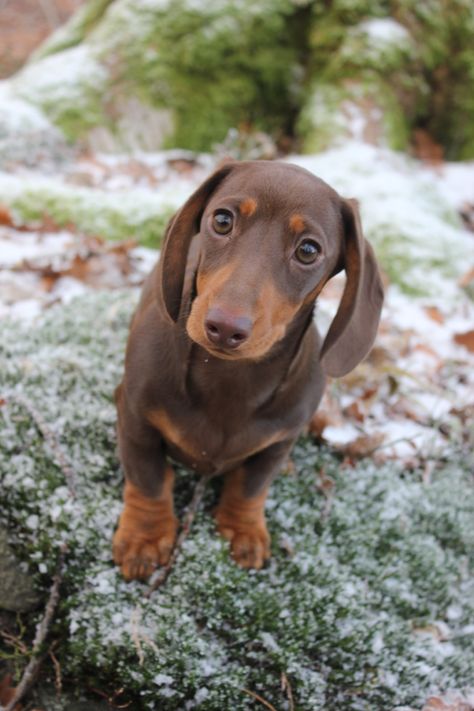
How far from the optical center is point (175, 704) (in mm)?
2223

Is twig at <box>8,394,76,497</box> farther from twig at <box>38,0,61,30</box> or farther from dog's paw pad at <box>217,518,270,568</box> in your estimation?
twig at <box>38,0,61,30</box>

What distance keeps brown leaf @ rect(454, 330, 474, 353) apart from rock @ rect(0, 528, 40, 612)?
3.05m

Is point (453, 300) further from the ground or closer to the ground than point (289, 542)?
closer to the ground

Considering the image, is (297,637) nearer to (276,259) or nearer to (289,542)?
(289,542)

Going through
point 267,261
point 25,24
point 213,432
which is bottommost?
point 25,24

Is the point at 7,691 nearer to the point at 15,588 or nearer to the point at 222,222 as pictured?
the point at 15,588

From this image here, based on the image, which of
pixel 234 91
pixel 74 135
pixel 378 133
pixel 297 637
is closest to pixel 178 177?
pixel 74 135

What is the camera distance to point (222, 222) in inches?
78.7

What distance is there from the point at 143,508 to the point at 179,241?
40.2 inches

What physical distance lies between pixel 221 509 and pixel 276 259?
1176mm

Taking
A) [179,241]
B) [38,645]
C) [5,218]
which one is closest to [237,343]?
[179,241]

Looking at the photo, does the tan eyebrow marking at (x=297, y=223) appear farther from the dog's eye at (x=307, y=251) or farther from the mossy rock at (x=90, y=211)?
the mossy rock at (x=90, y=211)

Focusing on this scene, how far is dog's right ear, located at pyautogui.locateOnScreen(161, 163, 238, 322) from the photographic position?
2113mm

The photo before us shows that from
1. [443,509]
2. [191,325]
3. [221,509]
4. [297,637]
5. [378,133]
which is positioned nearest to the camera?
[191,325]
